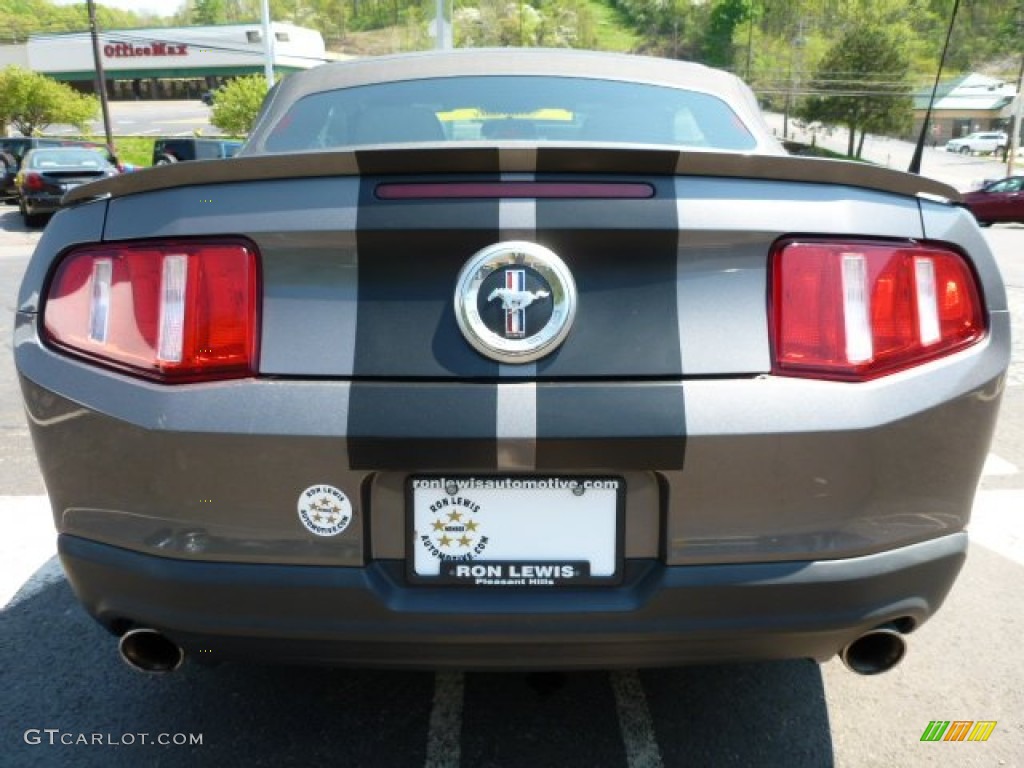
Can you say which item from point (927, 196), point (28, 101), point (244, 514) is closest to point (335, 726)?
point (244, 514)

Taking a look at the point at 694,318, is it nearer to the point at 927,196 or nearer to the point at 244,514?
the point at 927,196

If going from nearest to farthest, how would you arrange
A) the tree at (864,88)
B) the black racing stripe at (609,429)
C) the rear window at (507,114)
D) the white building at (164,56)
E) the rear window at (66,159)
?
the black racing stripe at (609,429)
the rear window at (507,114)
the rear window at (66,159)
the tree at (864,88)
the white building at (164,56)

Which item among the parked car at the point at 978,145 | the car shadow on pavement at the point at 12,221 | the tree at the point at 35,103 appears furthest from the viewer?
the parked car at the point at 978,145

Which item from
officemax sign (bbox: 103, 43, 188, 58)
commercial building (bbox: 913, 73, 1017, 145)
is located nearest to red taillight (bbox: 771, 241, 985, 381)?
officemax sign (bbox: 103, 43, 188, 58)

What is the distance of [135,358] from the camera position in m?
1.71

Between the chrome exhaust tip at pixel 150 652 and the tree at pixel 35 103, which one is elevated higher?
the chrome exhaust tip at pixel 150 652

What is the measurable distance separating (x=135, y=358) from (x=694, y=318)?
1.10 metres

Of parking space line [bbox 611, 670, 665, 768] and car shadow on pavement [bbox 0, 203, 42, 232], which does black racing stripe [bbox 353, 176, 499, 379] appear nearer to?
parking space line [bbox 611, 670, 665, 768]

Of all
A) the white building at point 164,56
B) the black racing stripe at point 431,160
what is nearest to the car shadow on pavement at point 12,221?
the black racing stripe at point 431,160

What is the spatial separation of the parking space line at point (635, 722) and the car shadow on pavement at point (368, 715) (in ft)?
0.05

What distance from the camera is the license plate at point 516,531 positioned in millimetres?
1648

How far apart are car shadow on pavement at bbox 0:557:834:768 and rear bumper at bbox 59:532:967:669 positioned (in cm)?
54

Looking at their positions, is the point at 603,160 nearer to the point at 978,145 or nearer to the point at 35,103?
the point at 35,103

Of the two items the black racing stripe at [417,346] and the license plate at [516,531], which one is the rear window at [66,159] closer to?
the black racing stripe at [417,346]
